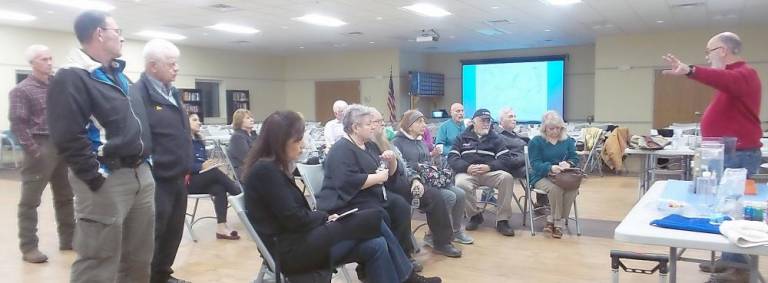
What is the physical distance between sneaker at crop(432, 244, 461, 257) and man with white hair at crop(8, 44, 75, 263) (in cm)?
265

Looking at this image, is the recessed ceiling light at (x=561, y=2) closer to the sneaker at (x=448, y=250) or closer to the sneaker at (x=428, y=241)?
the sneaker at (x=428, y=241)

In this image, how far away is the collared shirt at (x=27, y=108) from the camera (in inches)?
146

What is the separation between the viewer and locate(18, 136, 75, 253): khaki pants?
3.83 metres

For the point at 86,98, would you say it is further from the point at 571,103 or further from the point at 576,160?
the point at 571,103

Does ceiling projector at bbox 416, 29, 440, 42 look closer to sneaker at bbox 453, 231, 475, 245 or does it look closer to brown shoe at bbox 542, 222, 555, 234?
brown shoe at bbox 542, 222, 555, 234

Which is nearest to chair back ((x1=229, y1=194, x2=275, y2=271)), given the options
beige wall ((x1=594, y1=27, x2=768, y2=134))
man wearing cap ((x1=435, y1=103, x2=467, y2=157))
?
man wearing cap ((x1=435, y1=103, x2=467, y2=157))

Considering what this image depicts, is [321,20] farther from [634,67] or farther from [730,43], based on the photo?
[730,43]

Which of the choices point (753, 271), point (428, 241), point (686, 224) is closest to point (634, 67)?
point (428, 241)

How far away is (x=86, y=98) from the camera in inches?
87.3

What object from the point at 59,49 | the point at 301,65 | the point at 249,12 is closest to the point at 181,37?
the point at 59,49

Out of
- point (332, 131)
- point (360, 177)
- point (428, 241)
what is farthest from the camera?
point (332, 131)

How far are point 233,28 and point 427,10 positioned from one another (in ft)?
13.3

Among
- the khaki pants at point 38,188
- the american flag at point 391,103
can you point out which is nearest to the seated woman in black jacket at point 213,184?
the khaki pants at point 38,188

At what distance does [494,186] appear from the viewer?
4.88 meters
